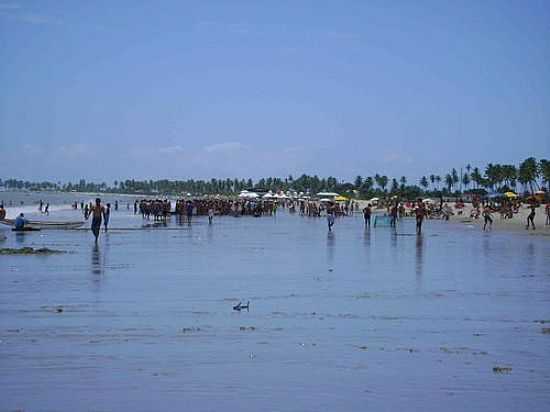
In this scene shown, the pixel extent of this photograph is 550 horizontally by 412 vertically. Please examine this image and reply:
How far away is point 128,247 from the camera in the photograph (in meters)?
27.9

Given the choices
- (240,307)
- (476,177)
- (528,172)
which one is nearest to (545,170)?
(528,172)

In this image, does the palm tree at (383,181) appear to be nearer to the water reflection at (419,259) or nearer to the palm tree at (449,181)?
the palm tree at (449,181)

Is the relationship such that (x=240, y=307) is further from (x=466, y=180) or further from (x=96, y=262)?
(x=466, y=180)

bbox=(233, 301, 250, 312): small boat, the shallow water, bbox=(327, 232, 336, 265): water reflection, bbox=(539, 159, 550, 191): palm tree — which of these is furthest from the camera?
bbox=(539, 159, 550, 191): palm tree

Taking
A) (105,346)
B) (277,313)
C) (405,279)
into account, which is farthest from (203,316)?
(405,279)

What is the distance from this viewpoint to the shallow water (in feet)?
24.6

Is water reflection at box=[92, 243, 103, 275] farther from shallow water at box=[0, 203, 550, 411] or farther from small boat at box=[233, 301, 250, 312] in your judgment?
small boat at box=[233, 301, 250, 312]

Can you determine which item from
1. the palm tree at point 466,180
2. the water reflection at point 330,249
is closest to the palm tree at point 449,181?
the palm tree at point 466,180

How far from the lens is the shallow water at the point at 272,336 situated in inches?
295

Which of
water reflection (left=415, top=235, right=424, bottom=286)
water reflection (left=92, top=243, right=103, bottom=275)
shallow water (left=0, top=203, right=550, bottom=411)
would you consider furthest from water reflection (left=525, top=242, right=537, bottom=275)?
water reflection (left=92, top=243, right=103, bottom=275)

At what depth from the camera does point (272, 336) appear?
10500mm

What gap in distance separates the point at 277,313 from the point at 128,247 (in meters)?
16.1

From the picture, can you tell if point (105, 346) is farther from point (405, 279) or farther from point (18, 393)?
point (405, 279)

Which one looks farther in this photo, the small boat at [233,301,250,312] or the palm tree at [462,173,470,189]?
the palm tree at [462,173,470,189]
